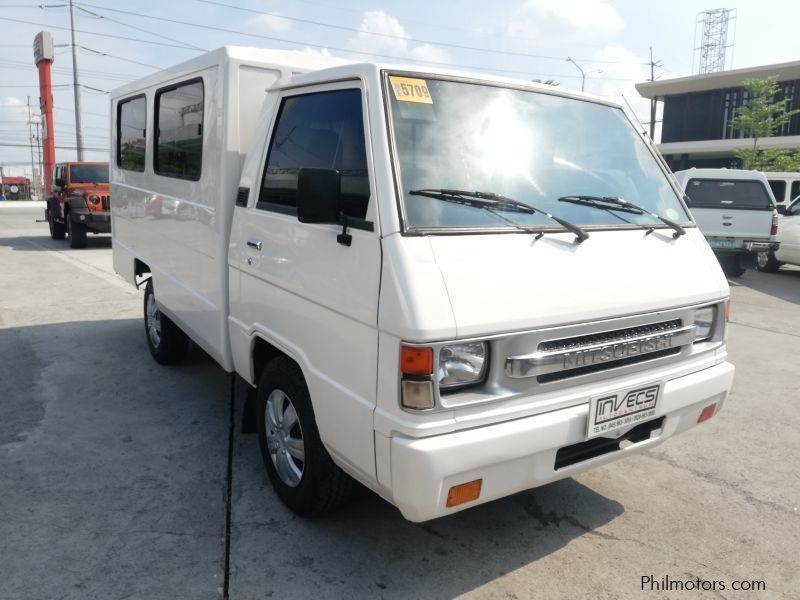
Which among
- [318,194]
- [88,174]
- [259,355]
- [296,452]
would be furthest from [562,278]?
[88,174]

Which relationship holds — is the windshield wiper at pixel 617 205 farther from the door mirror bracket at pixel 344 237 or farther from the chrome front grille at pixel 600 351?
the door mirror bracket at pixel 344 237

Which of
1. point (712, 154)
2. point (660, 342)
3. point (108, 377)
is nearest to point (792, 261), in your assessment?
point (660, 342)

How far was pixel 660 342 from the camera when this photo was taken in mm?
2883

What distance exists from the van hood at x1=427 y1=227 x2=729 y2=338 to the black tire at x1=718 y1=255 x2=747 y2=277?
10105 millimetres

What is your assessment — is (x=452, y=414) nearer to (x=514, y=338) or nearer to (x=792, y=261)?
(x=514, y=338)

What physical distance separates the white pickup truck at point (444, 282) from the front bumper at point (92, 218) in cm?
1166

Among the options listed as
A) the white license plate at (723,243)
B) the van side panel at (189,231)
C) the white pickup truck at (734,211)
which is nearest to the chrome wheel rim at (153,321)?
the van side panel at (189,231)


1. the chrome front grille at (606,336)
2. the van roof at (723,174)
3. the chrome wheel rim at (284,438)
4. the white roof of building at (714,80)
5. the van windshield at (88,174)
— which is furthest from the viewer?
the white roof of building at (714,80)

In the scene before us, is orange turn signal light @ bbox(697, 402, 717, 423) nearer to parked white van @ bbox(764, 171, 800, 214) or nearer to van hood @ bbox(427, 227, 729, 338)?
van hood @ bbox(427, 227, 729, 338)

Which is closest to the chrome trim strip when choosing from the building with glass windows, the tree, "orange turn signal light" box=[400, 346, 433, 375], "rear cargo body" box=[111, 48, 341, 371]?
"orange turn signal light" box=[400, 346, 433, 375]

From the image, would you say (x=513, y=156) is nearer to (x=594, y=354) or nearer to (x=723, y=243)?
(x=594, y=354)

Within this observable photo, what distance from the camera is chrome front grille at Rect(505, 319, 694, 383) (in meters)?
2.49

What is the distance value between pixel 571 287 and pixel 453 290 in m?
0.56

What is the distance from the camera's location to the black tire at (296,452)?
2980 mm
